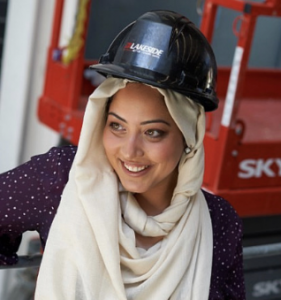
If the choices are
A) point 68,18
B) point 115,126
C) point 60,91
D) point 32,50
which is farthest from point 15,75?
point 115,126

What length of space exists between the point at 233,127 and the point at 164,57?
1.53 metres

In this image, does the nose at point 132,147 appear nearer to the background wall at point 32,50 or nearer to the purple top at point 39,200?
the purple top at point 39,200

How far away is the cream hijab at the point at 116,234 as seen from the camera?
1.84 meters

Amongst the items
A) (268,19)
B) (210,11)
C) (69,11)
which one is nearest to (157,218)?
(210,11)

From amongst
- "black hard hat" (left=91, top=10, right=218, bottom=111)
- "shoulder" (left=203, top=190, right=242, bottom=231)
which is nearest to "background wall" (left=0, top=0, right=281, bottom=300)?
"shoulder" (left=203, top=190, right=242, bottom=231)

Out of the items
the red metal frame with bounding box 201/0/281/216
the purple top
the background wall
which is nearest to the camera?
the purple top

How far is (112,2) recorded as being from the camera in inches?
194

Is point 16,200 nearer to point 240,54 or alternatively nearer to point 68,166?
point 68,166

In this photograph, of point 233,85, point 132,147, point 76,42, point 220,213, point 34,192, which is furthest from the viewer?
point 76,42

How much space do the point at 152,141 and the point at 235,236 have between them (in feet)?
1.38

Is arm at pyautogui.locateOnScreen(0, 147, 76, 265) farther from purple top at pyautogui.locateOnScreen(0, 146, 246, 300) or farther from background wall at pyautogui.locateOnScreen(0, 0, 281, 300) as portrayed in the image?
background wall at pyautogui.locateOnScreen(0, 0, 281, 300)

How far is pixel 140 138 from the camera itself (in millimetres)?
1831

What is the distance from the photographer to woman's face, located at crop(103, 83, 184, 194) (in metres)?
1.82

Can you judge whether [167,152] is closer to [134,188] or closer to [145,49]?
[134,188]
